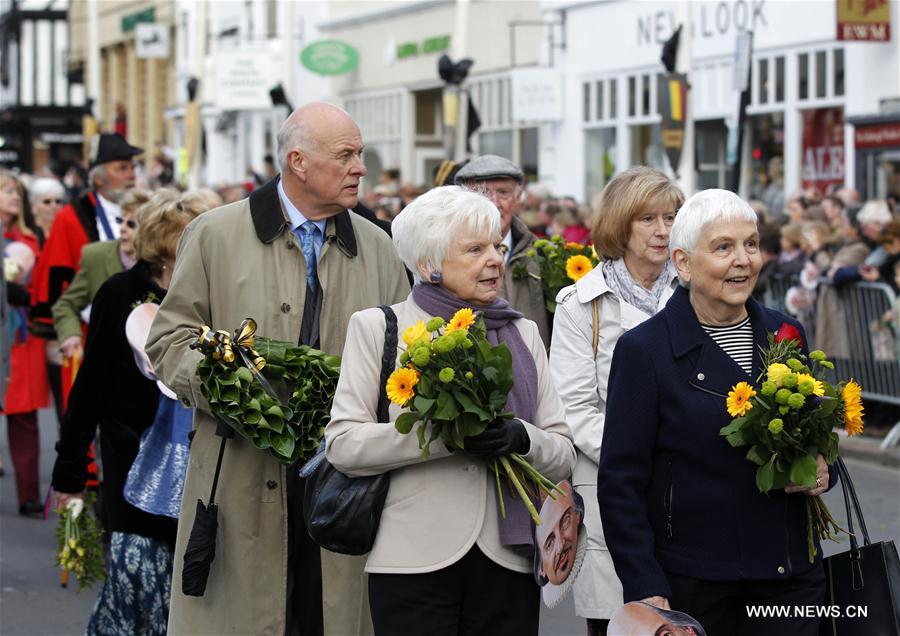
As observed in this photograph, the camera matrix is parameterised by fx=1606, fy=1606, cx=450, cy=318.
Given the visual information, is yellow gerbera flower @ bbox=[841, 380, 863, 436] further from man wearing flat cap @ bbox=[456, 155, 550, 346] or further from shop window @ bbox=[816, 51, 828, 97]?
shop window @ bbox=[816, 51, 828, 97]

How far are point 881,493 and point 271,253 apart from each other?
696 centimetres

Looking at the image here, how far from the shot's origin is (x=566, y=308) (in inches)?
216

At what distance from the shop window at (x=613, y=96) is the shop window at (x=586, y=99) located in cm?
72

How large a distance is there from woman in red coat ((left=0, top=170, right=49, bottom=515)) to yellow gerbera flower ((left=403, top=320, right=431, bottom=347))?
684cm

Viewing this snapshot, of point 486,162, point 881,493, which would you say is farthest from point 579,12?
point 486,162

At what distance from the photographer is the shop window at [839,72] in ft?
68.0

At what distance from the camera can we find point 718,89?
23812 mm

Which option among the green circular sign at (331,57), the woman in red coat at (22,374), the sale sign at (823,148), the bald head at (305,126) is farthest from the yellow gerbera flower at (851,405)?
the green circular sign at (331,57)

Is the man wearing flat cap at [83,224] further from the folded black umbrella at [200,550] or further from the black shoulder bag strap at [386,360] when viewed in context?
the black shoulder bag strap at [386,360]

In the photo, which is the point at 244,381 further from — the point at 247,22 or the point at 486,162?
the point at 247,22

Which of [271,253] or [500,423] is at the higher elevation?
[271,253]

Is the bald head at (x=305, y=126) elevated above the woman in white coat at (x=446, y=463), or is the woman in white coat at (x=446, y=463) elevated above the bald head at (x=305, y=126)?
the bald head at (x=305, y=126)

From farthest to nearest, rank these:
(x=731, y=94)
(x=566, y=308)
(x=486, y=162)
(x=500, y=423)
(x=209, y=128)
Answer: (x=209, y=128), (x=731, y=94), (x=486, y=162), (x=566, y=308), (x=500, y=423)

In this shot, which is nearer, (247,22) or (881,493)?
(881,493)
